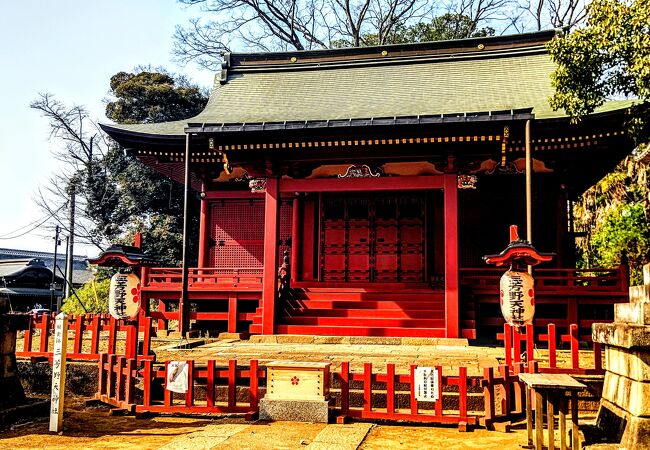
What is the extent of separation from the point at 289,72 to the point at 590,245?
12903 mm

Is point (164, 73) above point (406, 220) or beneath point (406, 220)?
above

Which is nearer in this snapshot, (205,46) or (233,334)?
(233,334)

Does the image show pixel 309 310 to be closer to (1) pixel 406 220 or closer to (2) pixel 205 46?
(1) pixel 406 220

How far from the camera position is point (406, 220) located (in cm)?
1609

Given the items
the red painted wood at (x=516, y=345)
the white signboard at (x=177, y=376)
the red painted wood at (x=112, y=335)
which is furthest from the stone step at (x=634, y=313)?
the red painted wood at (x=112, y=335)

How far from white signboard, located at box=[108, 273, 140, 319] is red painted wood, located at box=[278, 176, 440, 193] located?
5.13 m

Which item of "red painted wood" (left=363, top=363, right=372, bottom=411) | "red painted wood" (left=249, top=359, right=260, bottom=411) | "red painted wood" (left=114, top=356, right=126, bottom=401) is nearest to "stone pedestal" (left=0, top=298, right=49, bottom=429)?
"red painted wood" (left=114, top=356, right=126, bottom=401)

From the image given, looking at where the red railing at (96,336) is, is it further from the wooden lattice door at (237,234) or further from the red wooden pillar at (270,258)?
the wooden lattice door at (237,234)

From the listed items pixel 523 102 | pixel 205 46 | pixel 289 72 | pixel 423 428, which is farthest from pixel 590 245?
pixel 205 46

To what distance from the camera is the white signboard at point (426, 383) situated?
696 centimetres

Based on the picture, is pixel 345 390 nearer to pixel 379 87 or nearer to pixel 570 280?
pixel 570 280

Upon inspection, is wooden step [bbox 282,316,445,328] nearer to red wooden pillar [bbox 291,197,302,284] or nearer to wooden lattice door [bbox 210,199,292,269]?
red wooden pillar [bbox 291,197,302,284]

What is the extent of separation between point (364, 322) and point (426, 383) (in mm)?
6020

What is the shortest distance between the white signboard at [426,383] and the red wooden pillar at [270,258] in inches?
259
